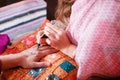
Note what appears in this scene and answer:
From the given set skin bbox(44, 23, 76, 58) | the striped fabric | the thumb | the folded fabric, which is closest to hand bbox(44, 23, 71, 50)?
skin bbox(44, 23, 76, 58)

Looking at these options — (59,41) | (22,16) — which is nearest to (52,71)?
(59,41)

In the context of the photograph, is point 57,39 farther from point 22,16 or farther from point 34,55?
point 22,16

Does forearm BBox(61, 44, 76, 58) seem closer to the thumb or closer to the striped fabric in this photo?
the thumb

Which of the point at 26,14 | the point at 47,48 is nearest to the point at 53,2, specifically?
the point at 26,14

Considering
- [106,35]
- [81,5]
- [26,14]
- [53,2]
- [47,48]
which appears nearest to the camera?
[106,35]

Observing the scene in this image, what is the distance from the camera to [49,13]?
1486 millimetres

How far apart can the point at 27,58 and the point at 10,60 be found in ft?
0.28

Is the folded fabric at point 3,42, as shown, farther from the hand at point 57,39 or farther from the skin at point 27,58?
the hand at point 57,39

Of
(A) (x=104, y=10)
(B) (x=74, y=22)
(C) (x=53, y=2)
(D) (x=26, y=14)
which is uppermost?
(A) (x=104, y=10)

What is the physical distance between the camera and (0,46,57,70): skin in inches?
40.0

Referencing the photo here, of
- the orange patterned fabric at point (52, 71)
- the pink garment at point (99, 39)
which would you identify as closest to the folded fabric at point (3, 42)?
the orange patterned fabric at point (52, 71)

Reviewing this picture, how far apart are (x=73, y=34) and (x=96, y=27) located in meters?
0.20

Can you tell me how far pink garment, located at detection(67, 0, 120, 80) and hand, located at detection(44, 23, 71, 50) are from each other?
0.50 feet

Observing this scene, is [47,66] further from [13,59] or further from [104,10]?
[104,10]
